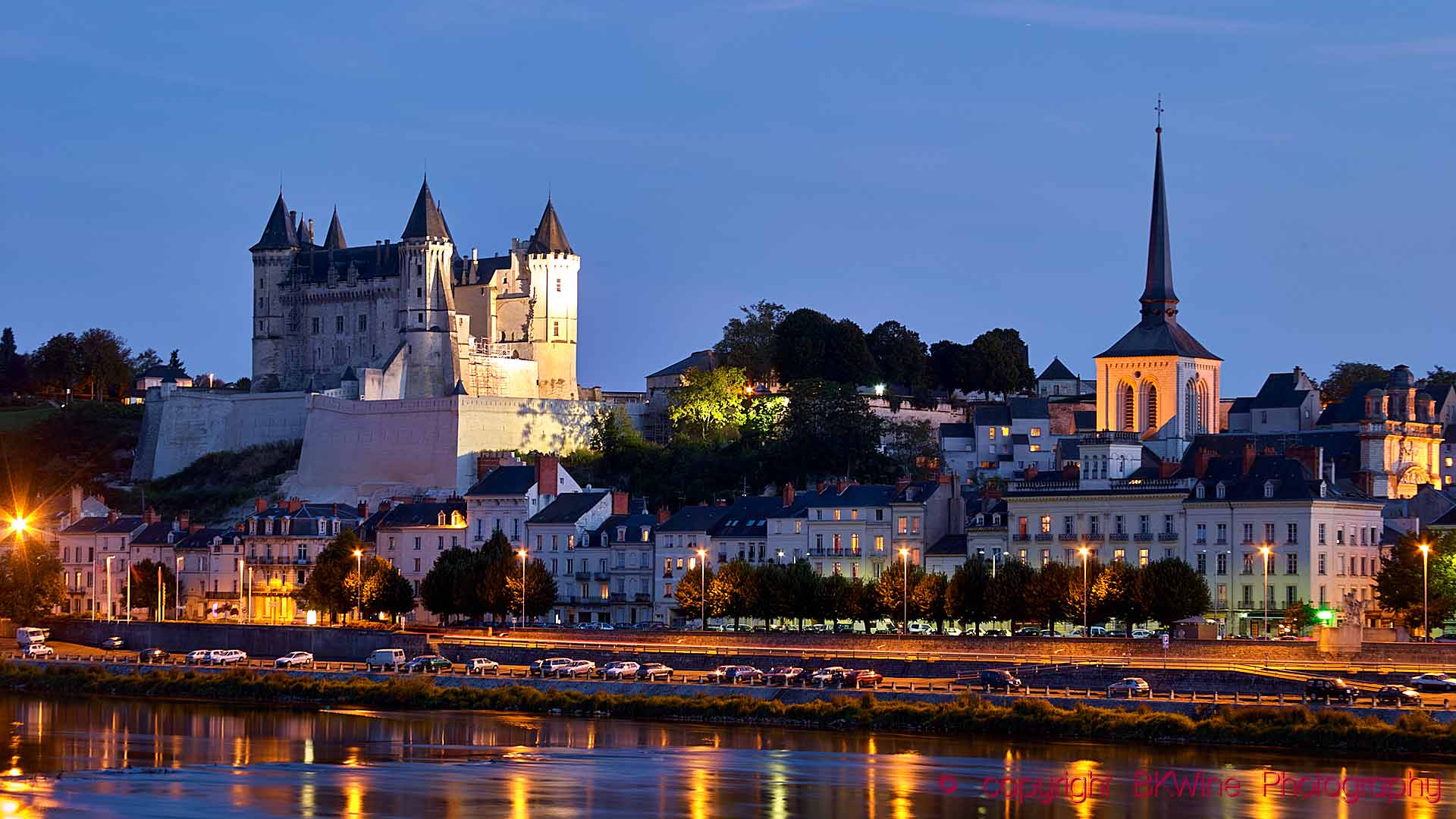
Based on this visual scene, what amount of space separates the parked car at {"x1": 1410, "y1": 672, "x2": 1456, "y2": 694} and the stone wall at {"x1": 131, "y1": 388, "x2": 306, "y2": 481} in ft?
262

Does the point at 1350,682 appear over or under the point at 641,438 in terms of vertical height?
under

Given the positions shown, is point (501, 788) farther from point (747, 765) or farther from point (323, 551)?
point (323, 551)

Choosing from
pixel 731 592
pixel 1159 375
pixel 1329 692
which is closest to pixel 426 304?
pixel 1159 375

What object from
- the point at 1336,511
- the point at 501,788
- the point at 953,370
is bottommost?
→ the point at 501,788

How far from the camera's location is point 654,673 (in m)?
67.2

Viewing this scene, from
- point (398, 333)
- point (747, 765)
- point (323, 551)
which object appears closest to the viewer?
point (747, 765)

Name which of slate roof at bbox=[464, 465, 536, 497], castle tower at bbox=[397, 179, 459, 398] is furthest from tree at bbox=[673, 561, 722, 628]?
castle tower at bbox=[397, 179, 459, 398]

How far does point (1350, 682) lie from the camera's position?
5816 centimetres

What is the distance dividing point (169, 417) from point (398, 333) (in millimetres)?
13433

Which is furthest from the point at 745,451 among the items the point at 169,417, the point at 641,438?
the point at 169,417

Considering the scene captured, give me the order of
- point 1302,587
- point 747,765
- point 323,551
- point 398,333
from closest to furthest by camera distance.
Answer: point 747,765 < point 1302,587 < point 323,551 < point 398,333

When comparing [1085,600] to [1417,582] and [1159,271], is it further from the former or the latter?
[1159,271]

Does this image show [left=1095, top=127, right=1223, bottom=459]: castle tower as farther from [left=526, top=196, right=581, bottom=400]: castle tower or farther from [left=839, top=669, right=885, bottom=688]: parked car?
[left=839, top=669, right=885, bottom=688]: parked car

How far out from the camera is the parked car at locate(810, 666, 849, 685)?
63.5m
